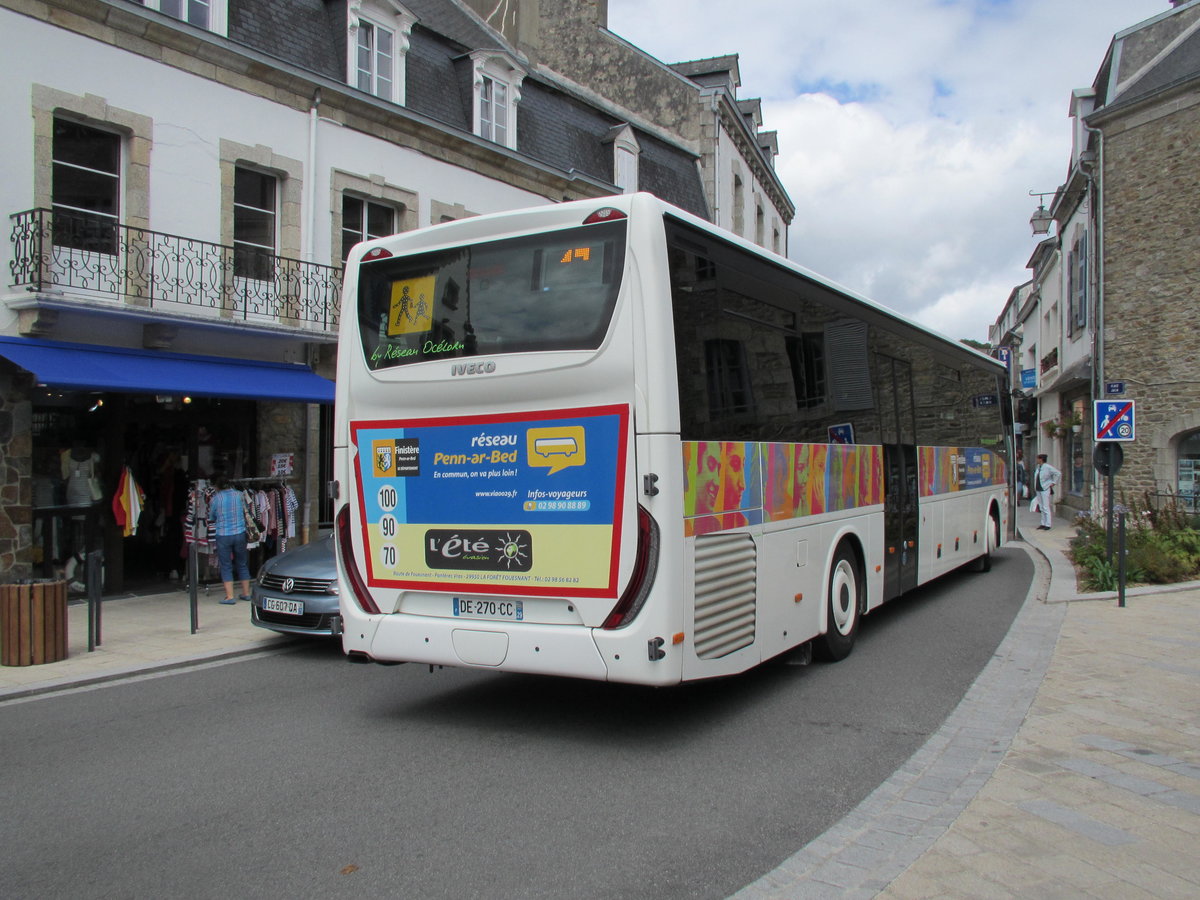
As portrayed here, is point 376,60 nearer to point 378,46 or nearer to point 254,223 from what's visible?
point 378,46

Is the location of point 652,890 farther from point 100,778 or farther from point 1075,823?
point 100,778

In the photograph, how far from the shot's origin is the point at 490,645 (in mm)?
5773

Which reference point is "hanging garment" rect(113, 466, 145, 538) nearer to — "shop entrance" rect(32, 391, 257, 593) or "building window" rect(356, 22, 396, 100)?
"shop entrance" rect(32, 391, 257, 593)

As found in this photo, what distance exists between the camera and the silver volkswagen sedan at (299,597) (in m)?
8.78

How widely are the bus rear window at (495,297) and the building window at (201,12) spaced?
9.18 metres

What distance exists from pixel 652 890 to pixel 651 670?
172 cm

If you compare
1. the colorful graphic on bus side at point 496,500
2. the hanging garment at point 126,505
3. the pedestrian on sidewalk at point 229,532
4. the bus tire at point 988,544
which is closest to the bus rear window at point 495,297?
the colorful graphic on bus side at point 496,500

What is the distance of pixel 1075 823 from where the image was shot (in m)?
4.25

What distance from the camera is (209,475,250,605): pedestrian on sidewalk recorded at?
11.2m

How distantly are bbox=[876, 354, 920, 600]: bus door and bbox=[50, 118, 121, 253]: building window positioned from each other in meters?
9.61

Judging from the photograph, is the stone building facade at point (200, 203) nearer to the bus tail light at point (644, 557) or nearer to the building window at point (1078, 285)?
the bus tail light at point (644, 557)

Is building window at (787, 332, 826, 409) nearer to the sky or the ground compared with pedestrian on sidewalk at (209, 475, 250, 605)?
nearer to the sky

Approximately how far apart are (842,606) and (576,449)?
3.65 meters

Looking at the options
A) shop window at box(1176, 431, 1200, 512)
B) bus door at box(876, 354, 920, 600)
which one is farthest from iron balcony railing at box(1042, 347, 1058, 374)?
bus door at box(876, 354, 920, 600)
